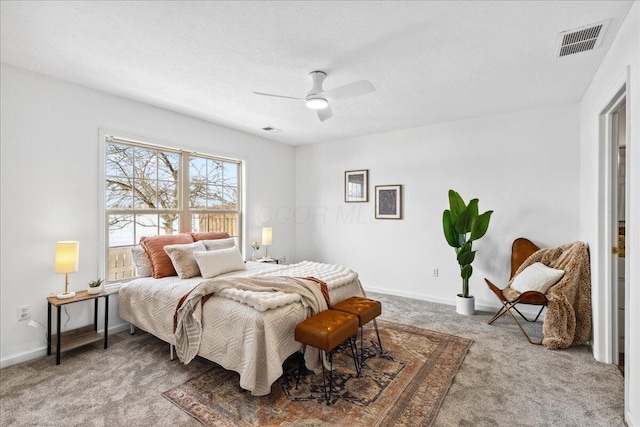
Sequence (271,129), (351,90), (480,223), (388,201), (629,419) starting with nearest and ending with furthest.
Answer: (629,419) < (351,90) < (480,223) < (271,129) < (388,201)

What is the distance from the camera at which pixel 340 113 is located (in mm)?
4031

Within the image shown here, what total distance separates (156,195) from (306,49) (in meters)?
2.70

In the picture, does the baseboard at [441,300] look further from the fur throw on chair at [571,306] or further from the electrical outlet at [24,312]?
the electrical outlet at [24,312]

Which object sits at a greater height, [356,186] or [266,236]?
[356,186]

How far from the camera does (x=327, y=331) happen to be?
7.03 ft

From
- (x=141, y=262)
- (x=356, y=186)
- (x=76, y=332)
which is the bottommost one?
(x=76, y=332)

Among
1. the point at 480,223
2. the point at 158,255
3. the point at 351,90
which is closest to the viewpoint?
the point at 351,90

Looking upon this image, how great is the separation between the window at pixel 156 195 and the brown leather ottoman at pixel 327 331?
8.24 ft

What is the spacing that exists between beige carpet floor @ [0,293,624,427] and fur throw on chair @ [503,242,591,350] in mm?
120

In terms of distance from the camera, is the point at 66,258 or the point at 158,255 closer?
the point at 66,258

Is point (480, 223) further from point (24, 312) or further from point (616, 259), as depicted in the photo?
point (24, 312)

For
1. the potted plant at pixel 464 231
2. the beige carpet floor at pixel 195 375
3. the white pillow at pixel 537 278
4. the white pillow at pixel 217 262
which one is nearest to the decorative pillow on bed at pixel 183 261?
the white pillow at pixel 217 262

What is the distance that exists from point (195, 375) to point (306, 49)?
280 centimetres

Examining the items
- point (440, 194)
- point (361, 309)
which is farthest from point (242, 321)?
point (440, 194)
